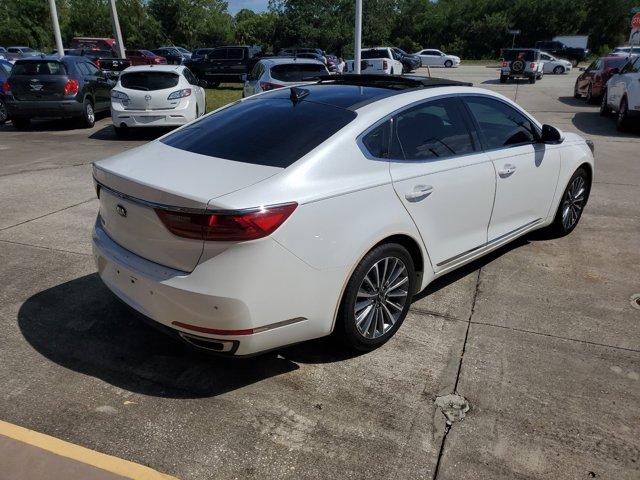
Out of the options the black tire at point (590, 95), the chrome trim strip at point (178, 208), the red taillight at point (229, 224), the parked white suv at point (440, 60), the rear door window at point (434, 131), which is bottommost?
the parked white suv at point (440, 60)

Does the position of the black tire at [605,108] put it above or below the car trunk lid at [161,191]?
below

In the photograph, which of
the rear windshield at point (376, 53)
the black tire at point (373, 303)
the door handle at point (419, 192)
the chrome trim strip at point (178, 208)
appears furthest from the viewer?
the rear windshield at point (376, 53)

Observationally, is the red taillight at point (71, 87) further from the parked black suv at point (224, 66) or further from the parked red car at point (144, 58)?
the parked red car at point (144, 58)

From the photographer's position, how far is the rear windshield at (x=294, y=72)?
11562mm

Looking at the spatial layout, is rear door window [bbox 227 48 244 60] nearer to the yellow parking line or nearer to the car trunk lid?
the car trunk lid

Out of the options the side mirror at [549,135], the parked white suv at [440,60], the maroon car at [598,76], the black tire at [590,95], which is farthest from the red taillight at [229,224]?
the parked white suv at [440,60]

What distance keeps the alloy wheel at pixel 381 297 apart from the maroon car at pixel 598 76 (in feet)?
55.3

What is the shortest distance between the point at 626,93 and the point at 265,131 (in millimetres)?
11575

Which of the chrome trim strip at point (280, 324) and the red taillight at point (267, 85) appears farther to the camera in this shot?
the red taillight at point (267, 85)

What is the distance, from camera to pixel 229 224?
269 centimetres

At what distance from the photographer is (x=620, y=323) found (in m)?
3.96

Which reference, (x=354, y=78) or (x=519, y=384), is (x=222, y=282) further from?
(x=354, y=78)

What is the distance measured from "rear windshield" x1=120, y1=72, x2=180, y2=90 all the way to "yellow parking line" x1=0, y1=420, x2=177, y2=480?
9.40 m

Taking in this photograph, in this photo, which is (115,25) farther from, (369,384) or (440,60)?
(440,60)
